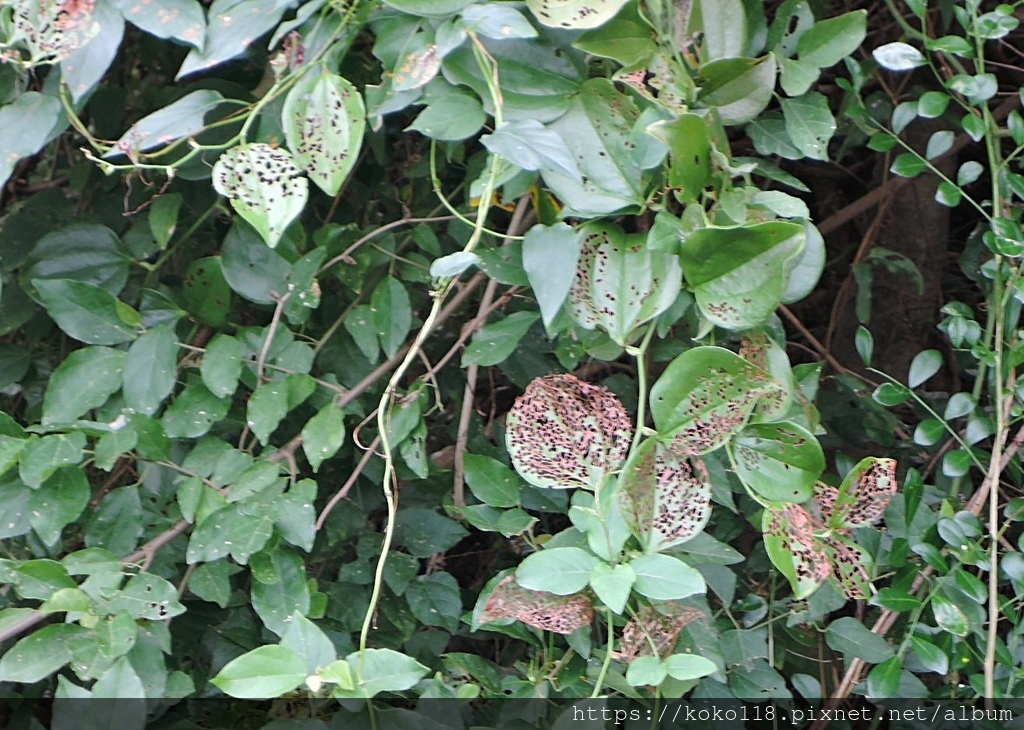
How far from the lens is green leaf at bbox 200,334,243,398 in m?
0.74

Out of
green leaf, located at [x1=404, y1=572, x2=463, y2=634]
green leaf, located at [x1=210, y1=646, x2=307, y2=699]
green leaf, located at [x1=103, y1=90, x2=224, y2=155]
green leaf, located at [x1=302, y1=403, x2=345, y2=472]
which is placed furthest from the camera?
green leaf, located at [x1=404, y1=572, x2=463, y2=634]

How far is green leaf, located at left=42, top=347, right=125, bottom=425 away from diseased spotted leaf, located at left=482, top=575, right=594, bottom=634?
1.21 feet

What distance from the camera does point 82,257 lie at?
2.72ft

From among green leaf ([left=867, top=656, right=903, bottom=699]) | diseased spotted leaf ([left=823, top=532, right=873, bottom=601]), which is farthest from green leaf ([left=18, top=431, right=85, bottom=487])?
green leaf ([left=867, top=656, right=903, bottom=699])

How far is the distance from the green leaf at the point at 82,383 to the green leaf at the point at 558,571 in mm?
391

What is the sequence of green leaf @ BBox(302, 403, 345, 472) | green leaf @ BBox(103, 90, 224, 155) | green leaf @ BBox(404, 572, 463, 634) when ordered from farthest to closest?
green leaf @ BBox(404, 572, 463, 634), green leaf @ BBox(302, 403, 345, 472), green leaf @ BBox(103, 90, 224, 155)

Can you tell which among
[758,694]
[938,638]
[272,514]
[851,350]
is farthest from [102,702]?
[851,350]

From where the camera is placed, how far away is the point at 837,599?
2.51 feet

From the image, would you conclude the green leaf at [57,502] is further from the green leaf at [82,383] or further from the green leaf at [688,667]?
the green leaf at [688,667]

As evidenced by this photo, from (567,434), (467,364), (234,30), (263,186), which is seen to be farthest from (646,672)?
(234,30)

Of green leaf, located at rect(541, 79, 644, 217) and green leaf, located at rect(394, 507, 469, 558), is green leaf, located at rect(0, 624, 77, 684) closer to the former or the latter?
green leaf, located at rect(394, 507, 469, 558)

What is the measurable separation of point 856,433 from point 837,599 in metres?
0.35

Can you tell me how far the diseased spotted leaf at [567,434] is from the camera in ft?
1.99

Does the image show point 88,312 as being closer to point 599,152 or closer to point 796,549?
point 599,152
